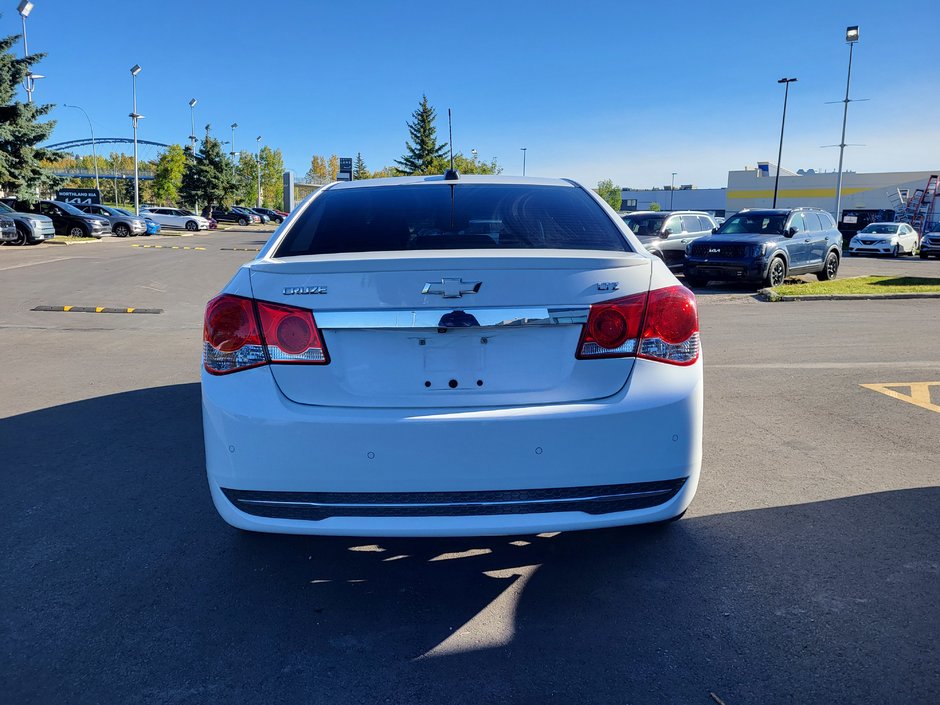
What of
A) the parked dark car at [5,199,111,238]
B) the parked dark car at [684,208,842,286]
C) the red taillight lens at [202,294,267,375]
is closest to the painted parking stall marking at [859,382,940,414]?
the red taillight lens at [202,294,267,375]

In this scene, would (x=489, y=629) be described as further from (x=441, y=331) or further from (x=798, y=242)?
(x=798, y=242)

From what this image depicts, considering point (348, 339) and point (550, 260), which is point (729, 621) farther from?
point (348, 339)

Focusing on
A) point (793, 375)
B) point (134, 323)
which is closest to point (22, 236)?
point (134, 323)

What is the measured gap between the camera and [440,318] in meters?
2.68

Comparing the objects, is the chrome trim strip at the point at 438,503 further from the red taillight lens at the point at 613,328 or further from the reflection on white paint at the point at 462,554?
the reflection on white paint at the point at 462,554

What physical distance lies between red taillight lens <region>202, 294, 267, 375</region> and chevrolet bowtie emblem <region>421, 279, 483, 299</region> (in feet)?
2.15

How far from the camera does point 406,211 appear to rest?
362 cm

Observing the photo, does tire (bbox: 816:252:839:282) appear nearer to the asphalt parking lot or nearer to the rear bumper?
the asphalt parking lot

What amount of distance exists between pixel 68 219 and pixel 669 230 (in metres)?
29.9

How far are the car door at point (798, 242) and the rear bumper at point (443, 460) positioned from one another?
1561 cm

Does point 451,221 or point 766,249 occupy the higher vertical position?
point 451,221

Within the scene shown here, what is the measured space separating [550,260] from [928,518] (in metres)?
2.61

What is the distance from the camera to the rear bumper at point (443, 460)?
8.77 ft

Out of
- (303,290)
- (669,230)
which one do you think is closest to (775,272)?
(669,230)
